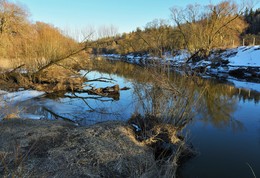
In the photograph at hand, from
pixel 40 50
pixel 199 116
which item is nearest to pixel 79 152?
pixel 199 116

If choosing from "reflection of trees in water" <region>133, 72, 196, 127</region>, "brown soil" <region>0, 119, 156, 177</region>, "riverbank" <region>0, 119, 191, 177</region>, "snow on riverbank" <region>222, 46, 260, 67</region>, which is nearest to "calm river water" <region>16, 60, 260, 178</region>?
"reflection of trees in water" <region>133, 72, 196, 127</region>

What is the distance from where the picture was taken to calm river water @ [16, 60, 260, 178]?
5559 mm

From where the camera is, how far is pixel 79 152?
4840mm

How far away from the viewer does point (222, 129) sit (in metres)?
7.85

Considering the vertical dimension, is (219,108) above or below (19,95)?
below

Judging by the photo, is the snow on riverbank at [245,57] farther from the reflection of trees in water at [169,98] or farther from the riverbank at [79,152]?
the riverbank at [79,152]

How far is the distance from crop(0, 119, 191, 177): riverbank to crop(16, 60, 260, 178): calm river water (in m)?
0.79

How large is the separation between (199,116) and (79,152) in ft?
19.1

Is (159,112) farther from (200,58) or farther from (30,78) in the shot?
(200,58)

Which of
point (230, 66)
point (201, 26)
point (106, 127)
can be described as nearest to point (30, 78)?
point (106, 127)

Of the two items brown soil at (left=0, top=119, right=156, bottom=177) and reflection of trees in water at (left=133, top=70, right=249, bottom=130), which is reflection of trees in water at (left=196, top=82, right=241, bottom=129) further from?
brown soil at (left=0, top=119, right=156, bottom=177)

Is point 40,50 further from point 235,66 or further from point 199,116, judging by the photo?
point 235,66

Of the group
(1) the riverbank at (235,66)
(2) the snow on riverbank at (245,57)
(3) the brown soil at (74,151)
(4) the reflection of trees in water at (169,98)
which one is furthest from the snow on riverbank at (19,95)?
(2) the snow on riverbank at (245,57)

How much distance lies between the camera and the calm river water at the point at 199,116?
5559 mm
